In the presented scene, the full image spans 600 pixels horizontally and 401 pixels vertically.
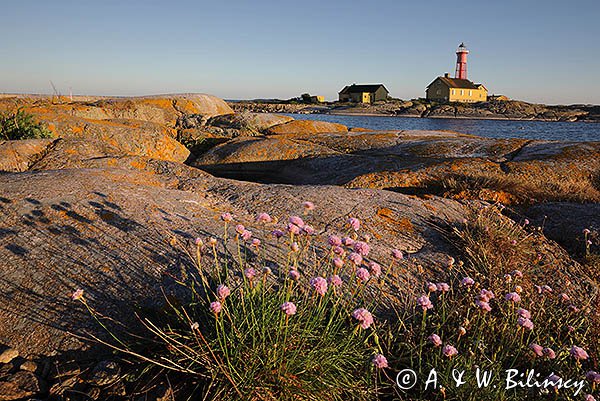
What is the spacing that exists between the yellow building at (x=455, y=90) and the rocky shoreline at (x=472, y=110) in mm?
4073

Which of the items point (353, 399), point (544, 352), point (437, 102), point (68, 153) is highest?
point (437, 102)

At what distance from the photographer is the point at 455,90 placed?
110m

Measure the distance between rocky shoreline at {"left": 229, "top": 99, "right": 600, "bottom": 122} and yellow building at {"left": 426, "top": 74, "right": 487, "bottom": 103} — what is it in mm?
4073

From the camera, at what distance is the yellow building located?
109938 mm

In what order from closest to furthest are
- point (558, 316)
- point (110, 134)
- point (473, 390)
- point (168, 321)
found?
point (473, 390), point (168, 321), point (558, 316), point (110, 134)

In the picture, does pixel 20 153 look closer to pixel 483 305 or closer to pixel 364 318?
pixel 364 318

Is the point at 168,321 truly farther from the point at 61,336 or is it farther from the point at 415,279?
the point at 415,279

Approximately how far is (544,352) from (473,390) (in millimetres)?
533

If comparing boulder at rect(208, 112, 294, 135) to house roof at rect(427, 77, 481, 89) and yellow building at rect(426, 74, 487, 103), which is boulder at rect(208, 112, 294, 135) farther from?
house roof at rect(427, 77, 481, 89)

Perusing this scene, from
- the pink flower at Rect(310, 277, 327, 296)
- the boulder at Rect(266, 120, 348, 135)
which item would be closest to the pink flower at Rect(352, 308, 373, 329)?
the pink flower at Rect(310, 277, 327, 296)

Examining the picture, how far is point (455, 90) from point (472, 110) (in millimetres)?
18045

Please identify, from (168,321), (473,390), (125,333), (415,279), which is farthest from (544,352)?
(125,333)

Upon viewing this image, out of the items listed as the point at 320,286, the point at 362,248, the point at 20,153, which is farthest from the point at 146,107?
the point at 320,286

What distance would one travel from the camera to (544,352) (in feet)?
7.24
